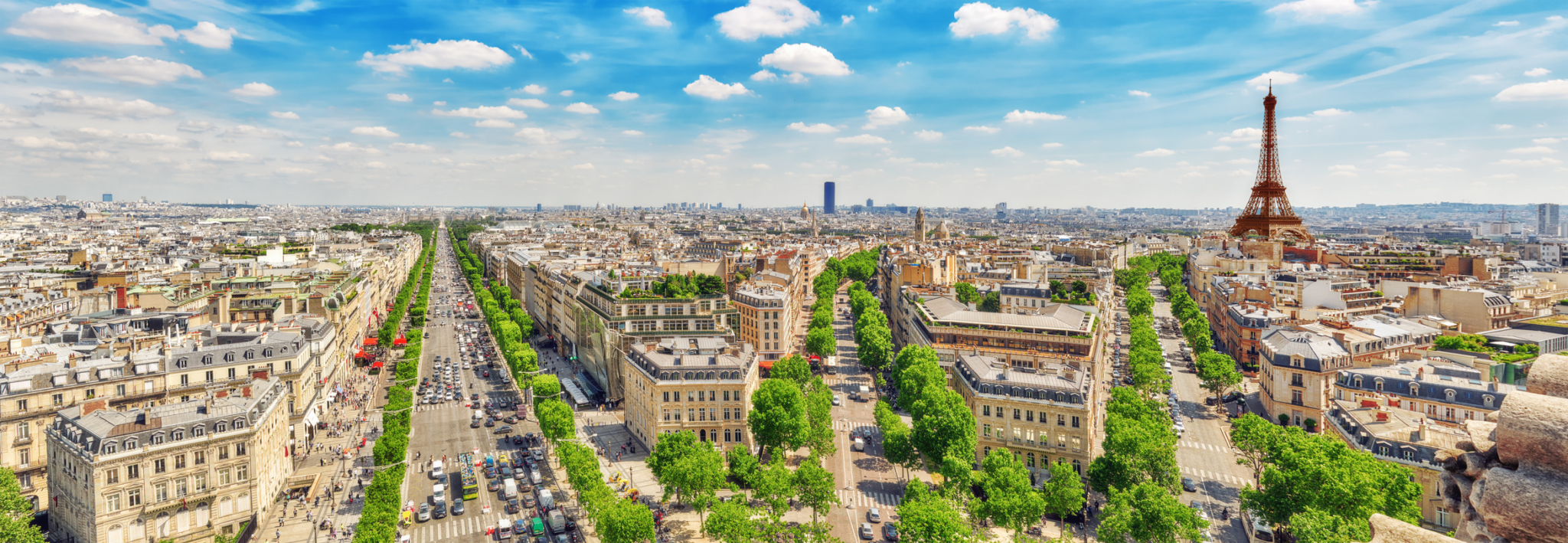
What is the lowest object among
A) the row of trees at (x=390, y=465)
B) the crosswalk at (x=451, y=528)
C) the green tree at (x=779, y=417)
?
the crosswalk at (x=451, y=528)

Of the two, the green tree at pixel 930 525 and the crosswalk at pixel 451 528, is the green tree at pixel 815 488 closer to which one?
the green tree at pixel 930 525

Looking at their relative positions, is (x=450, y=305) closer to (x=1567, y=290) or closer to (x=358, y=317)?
Answer: (x=358, y=317)

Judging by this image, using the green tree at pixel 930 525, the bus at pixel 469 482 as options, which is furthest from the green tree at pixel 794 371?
the green tree at pixel 930 525

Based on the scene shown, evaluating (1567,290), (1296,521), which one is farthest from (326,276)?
(1567,290)

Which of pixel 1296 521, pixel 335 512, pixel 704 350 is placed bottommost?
pixel 335 512

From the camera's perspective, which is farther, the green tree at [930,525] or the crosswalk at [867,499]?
the crosswalk at [867,499]

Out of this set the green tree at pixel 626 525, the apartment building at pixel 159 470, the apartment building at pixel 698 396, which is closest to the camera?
the green tree at pixel 626 525
